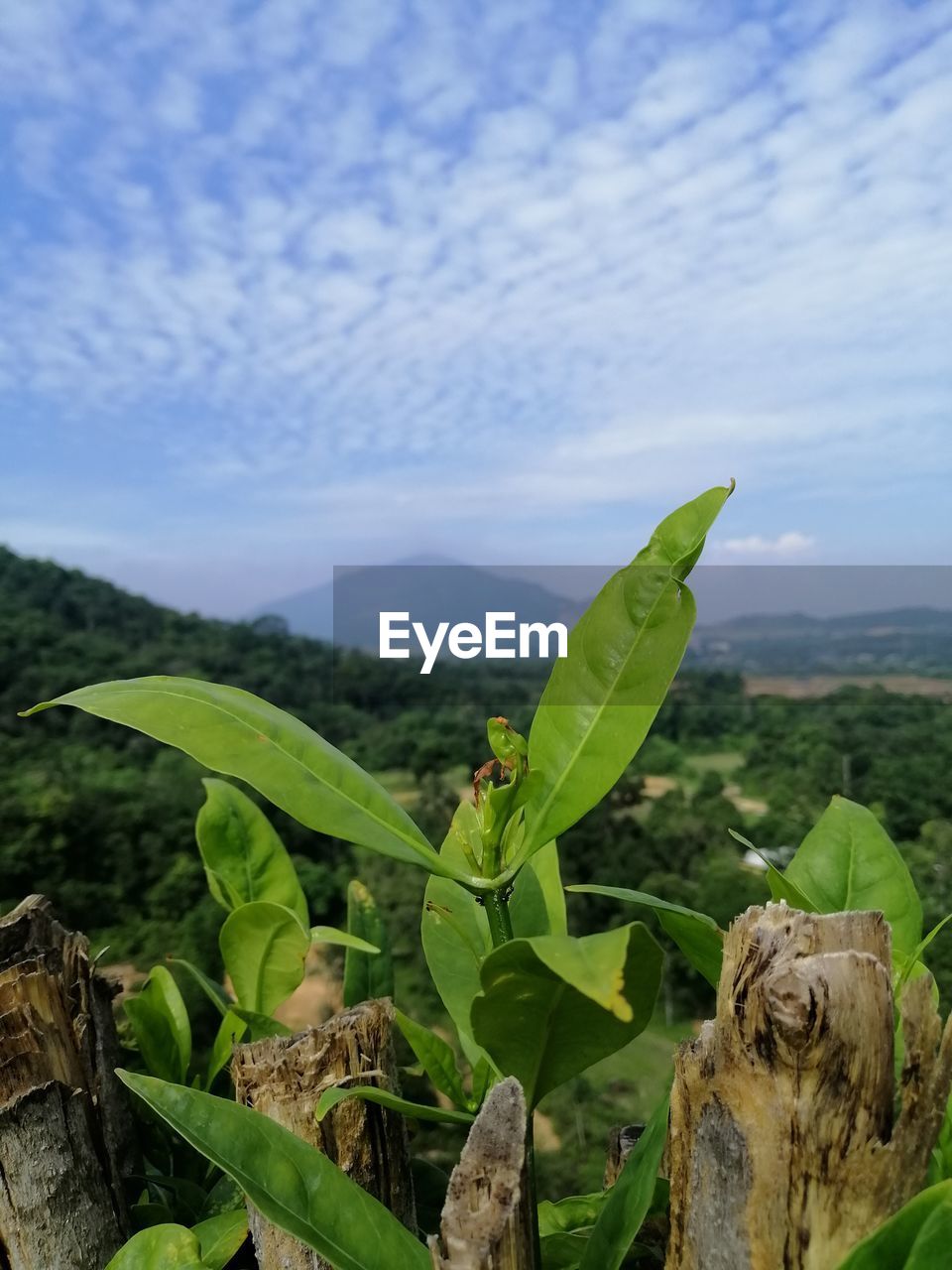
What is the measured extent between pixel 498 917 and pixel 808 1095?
0.20 metres

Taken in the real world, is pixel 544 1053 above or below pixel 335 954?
above

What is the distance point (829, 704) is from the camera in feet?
50.9

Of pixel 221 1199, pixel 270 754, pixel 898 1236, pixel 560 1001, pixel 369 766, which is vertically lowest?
pixel 369 766

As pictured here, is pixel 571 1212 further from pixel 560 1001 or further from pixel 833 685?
pixel 833 685

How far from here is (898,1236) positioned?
432 millimetres

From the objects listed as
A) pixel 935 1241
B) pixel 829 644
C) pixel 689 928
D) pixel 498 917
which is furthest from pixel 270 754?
pixel 829 644

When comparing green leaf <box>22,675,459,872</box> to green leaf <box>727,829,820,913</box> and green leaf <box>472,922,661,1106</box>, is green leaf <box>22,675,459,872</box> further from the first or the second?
green leaf <box>727,829,820,913</box>

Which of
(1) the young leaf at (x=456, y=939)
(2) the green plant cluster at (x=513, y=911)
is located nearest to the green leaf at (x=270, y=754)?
(2) the green plant cluster at (x=513, y=911)

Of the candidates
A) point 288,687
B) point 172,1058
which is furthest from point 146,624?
point 172,1058

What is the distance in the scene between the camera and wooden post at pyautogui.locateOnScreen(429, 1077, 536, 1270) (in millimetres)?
Result: 412

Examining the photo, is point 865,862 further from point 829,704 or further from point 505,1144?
point 829,704

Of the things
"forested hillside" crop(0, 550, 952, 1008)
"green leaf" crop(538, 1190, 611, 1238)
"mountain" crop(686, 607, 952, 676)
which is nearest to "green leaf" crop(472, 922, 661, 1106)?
"green leaf" crop(538, 1190, 611, 1238)

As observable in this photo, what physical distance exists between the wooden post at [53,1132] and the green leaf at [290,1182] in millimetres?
213

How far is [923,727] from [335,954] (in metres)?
9.63
